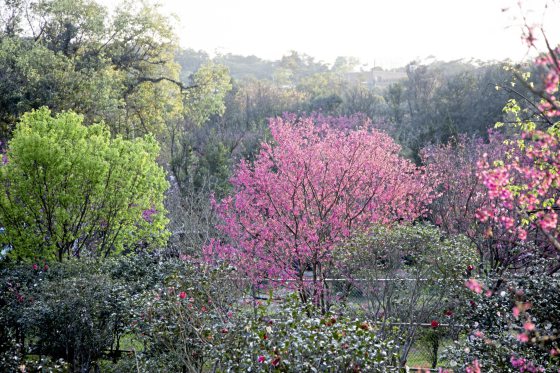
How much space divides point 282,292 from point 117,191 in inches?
144

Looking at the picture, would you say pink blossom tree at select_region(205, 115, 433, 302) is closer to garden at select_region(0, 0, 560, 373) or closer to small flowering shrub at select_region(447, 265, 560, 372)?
garden at select_region(0, 0, 560, 373)

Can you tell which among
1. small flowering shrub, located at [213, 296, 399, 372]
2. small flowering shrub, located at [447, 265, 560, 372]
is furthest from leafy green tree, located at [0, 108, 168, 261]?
small flowering shrub, located at [447, 265, 560, 372]

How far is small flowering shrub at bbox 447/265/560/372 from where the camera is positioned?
5.98 metres

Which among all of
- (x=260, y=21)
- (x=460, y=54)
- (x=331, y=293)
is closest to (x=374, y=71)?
(x=260, y=21)

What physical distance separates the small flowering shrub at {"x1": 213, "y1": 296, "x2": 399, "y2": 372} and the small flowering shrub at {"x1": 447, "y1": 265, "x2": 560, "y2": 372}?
108 cm

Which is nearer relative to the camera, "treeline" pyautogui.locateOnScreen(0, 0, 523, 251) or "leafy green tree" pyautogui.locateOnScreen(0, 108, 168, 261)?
"leafy green tree" pyautogui.locateOnScreen(0, 108, 168, 261)

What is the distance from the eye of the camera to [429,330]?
995cm

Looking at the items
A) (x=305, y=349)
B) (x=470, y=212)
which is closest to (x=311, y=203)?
(x=470, y=212)

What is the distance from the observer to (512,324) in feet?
18.9

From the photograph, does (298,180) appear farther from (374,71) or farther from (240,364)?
(374,71)

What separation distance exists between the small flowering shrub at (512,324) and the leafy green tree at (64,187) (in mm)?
6860

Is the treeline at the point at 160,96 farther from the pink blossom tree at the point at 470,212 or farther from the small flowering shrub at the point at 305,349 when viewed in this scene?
the small flowering shrub at the point at 305,349

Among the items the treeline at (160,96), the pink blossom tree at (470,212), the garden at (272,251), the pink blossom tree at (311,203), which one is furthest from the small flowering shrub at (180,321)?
the treeline at (160,96)

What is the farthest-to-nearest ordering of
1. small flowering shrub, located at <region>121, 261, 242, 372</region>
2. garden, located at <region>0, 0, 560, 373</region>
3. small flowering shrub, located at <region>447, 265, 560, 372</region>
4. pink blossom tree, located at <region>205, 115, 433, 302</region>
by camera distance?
1. pink blossom tree, located at <region>205, 115, 433, 302</region>
2. small flowering shrub, located at <region>121, 261, 242, 372</region>
3. small flowering shrub, located at <region>447, 265, 560, 372</region>
4. garden, located at <region>0, 0, 560, 373</region>
